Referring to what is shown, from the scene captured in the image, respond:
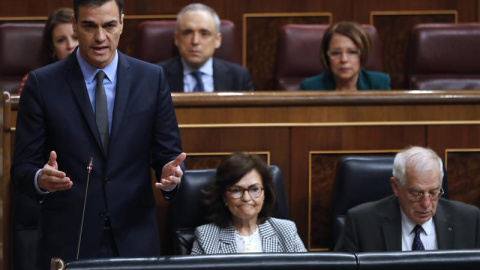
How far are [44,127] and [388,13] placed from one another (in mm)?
1377

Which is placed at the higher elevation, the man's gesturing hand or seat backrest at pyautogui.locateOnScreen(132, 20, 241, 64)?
seat backrest at pyautogui.locateOnScreen(132, 20, 241, 64)

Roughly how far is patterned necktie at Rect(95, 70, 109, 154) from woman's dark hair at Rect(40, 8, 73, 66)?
696 mm

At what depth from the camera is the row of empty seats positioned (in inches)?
79.0

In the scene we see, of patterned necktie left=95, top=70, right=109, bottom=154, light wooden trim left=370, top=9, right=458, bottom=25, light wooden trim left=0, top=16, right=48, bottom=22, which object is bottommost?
patterned necktie left=95, top=70, right=109, bottom=154

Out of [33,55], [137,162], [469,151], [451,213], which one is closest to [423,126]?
[469,151]

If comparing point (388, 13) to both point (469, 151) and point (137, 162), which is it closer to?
point (469, 151)

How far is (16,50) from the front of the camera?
6.58 ft

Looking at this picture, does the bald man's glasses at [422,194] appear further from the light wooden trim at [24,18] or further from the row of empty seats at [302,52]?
the light wooden trim at [24,18]

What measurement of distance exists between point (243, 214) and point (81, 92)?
16.3 inches

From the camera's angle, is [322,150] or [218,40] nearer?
[322,150]

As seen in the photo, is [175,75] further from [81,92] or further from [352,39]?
[81,92]

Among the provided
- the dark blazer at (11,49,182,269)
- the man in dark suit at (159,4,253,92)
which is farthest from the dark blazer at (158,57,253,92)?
the dark blazer at (11,49,182,269)

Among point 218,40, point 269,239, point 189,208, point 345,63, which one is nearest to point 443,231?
point 269,239

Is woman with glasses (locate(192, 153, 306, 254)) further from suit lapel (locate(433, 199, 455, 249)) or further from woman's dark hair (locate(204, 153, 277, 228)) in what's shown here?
suit lapel (locate(433, 199, 455, 249))
